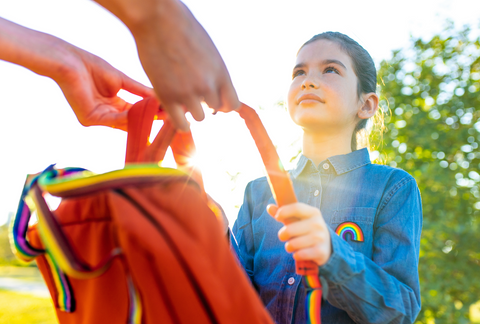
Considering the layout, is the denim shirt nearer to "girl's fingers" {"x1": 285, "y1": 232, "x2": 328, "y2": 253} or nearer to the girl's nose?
"girl's fingers" {"x1": 285, "y1": 232, "x2": 328, "y2": 253}

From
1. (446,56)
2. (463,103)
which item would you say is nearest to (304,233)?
(463,103)

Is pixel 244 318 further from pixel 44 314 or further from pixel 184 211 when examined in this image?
pixel 44 314

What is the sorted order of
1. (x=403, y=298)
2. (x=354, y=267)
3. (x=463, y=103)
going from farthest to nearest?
(x=463, y=103) → (x=403, y=298) → (x=354, y=267)

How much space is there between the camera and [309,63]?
5.53ft

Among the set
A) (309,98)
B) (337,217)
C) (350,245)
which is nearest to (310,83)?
(309,98)

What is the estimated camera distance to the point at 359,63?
1.79m

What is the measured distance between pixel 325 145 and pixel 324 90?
→ 0.25 metres

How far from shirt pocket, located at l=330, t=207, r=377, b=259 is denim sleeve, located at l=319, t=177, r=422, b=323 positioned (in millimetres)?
25

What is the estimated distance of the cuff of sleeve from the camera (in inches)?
36.0

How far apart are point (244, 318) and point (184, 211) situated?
0.74 feet

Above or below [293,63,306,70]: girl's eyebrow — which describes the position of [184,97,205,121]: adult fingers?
below

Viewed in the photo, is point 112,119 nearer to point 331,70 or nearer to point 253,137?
point 253,137

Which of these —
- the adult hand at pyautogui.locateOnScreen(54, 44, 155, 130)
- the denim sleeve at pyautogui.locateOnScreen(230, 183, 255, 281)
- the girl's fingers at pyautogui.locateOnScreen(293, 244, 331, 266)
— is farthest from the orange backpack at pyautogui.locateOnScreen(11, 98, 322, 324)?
the denim sleeve at pyautogui.locateOnScreen(230, 183, 255, 281)

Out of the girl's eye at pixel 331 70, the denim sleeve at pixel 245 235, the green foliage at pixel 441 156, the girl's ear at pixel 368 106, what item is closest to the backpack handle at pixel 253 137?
the denim sleeve at pixel 245 235
